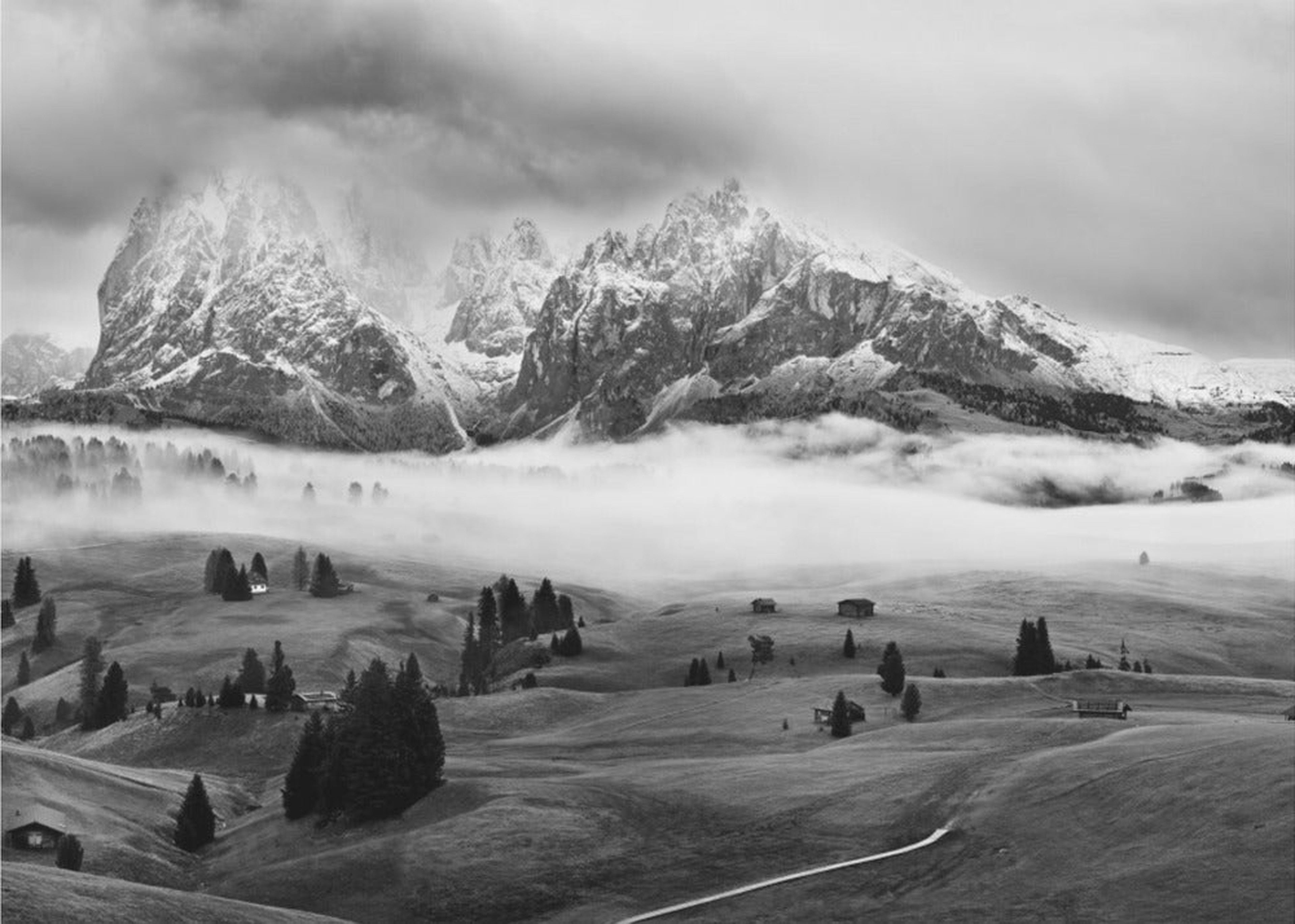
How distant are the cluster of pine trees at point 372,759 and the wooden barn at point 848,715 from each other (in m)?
41.4

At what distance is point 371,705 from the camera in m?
126

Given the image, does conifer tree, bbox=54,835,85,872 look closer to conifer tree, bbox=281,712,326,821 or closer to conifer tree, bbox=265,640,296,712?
conifer tree, bbox=281,712,326,821

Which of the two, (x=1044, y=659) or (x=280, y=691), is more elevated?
(x=1044, y=659)

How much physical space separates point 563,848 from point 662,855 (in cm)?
681

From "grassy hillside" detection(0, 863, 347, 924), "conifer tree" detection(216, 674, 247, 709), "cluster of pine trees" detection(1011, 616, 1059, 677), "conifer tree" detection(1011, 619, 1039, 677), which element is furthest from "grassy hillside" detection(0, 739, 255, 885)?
"cluster of pine trees" detection(1011, 616, 1059, 677)

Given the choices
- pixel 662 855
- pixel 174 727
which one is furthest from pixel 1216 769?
pixel 174 727

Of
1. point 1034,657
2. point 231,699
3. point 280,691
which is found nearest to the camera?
point 280,691

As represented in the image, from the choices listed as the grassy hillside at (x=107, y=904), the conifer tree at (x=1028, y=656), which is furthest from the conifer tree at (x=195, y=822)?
the conifer tree at (x=1028, y=656)

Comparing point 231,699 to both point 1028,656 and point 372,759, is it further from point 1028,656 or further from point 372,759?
point 1028,656

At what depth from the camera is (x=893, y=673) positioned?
166m

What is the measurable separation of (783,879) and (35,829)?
56.4 m

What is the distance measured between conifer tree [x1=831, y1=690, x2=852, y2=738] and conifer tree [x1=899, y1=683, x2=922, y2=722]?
7539 mm

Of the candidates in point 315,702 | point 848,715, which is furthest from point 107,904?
point 315,702

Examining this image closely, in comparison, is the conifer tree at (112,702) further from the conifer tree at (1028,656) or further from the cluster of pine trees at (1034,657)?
the conifer tree at (1028,656)
